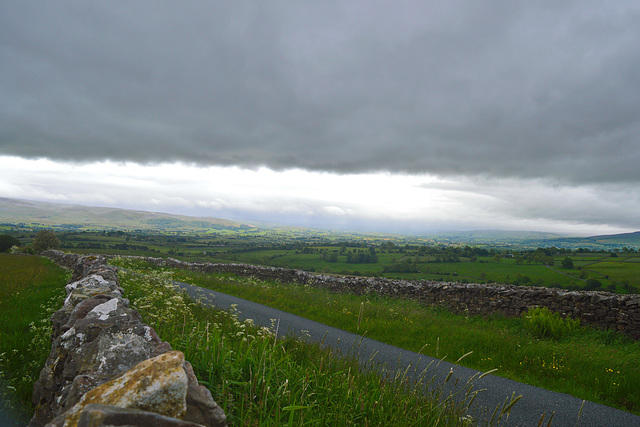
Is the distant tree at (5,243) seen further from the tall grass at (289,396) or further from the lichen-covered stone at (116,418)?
the lichen-covered stone at (116,418)

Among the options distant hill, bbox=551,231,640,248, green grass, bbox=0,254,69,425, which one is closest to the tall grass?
green grass, bbox=0,254,69,425

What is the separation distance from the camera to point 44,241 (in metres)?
46.1

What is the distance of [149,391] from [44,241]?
58.8 m

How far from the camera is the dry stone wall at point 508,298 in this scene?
1065 cm

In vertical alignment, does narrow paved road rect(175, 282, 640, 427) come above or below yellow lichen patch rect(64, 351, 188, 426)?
below

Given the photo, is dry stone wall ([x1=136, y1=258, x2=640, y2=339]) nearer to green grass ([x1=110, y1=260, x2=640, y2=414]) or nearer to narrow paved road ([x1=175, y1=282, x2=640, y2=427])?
green grass ([x1=110, y1=260, x2=640, y2=414])

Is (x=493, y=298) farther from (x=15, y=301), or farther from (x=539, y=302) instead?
(x=15, y=301)

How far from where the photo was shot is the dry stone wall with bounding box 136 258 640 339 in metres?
10.6

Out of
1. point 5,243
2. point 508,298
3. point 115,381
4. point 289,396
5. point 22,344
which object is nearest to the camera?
point 115,381

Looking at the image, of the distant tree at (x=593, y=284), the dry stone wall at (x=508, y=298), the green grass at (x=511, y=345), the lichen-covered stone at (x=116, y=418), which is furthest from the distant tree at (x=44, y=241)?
the distant tree at (x=593, y=284)

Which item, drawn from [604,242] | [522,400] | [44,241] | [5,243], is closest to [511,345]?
[522,400]

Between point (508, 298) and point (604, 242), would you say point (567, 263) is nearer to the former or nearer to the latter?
point (508, 298)

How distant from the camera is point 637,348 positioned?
948 centimetres

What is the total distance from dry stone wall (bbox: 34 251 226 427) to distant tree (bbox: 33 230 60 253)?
53.0m
